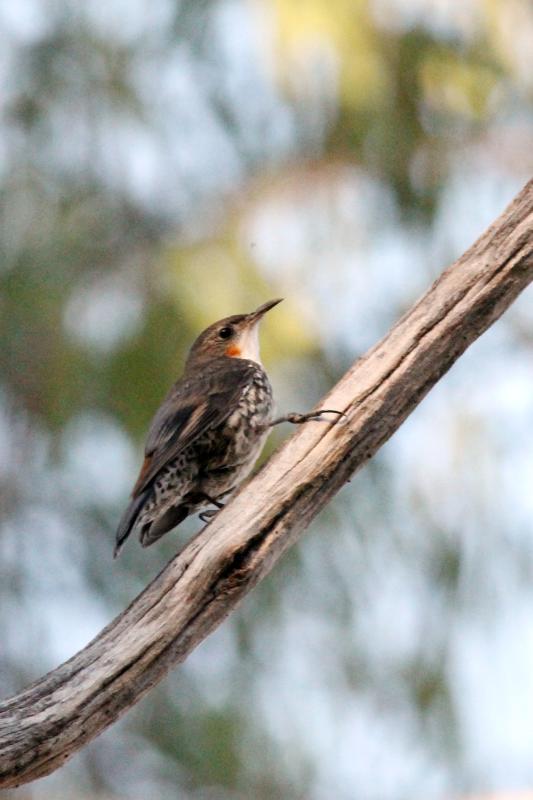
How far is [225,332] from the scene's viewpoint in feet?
19.3

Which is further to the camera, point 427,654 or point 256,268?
point 427,654

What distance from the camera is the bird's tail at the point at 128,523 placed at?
15.1 feet

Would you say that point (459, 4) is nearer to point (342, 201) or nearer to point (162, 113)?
point (342, 201)

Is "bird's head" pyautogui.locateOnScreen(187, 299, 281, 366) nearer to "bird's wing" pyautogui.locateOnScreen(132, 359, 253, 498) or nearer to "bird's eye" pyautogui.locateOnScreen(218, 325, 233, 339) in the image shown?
"bird's eye" pyautogui.locateOnScreen(218, 325, 233, 339)

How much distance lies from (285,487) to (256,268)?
3343mm

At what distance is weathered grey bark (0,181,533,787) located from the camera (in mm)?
3898

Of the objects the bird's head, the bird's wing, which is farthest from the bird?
the bird's head

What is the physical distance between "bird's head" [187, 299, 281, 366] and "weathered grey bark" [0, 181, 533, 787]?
1711mm

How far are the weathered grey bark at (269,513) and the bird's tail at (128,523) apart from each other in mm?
565

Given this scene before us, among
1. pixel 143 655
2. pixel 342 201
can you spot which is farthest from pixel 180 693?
pixel 143 655

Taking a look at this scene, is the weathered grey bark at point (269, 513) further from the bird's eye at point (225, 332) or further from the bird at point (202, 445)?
the bird's eye at point (225, 332)

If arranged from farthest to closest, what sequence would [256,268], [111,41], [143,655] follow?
[111,41] < [256,268] < [143,655]

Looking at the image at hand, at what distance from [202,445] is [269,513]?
44.2 inches

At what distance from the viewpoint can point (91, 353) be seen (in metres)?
7.58
